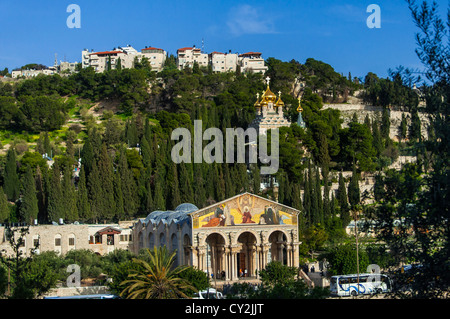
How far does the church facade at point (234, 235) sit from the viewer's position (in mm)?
47562

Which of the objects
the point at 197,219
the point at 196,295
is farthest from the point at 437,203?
the point at 197,219

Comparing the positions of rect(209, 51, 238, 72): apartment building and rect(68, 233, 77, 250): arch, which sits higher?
rect(209, 51, 238, 72): apartment building

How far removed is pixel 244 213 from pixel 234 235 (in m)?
1.70

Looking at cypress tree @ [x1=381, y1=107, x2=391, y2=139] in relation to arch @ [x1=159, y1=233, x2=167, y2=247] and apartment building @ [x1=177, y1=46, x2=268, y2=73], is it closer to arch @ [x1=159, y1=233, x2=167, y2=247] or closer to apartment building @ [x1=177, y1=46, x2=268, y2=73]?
apartment building @ [x1=177, y1=46, x2=268, y2=73]

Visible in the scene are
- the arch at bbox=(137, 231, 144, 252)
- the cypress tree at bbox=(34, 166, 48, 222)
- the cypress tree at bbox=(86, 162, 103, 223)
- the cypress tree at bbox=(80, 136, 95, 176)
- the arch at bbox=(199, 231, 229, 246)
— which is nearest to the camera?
the arch at bbox=(199, 231, 229, 246)

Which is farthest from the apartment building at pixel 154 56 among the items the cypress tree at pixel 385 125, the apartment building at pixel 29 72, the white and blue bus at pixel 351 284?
the white and blue bus at pixel 351 284

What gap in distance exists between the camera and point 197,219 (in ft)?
155

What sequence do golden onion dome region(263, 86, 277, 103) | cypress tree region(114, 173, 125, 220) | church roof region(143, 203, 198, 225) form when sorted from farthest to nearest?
golden onion dome region(263, 86, 277, 103) < cypress tree region(114, 173, 125, 220) < church roof region(143, 203, 198, 225)

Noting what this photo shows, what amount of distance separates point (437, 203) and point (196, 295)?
77.7 feet

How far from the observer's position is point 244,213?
48.9 meters

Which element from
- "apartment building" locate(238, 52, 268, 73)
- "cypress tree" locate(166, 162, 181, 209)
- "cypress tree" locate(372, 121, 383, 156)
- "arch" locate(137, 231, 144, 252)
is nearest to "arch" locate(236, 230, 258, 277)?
"arch" locate(137, 231, 144, 252)

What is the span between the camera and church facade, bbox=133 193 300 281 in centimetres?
4756

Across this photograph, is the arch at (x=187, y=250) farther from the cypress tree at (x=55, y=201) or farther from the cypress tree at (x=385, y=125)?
the cypress tree at (x=385, y=125)
